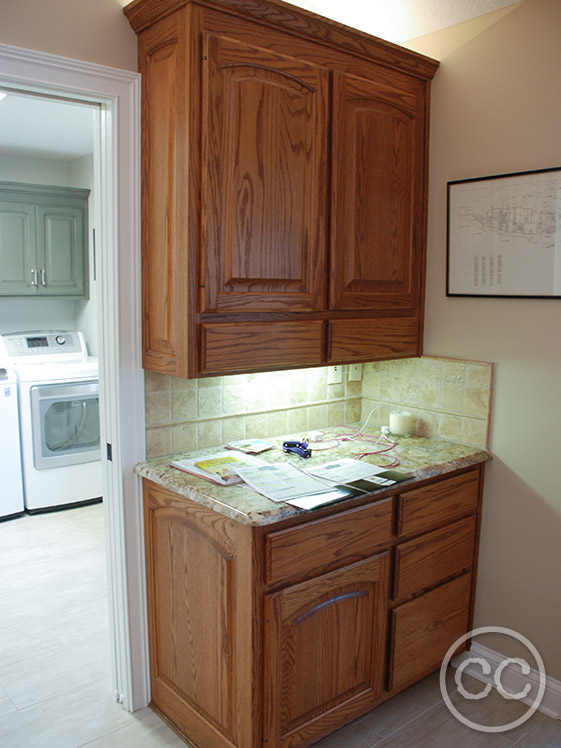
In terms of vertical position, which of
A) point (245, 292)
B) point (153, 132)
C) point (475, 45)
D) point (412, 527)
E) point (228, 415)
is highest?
point (475, 45)

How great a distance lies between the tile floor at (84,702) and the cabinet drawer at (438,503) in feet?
2.19

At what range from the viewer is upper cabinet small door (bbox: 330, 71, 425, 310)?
7.28ft

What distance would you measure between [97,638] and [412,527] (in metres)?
1.51

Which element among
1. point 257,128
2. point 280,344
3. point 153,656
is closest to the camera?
point 257,128

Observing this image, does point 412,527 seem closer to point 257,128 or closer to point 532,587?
point 532,587

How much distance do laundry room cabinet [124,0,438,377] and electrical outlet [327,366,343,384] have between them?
12.9 inches

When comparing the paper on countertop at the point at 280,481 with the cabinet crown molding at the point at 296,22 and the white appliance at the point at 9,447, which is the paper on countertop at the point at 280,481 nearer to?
the cabinet crown molding at the point at 296,22

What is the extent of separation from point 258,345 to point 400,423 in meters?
0.86

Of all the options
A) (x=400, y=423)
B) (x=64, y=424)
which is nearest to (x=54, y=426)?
(x=64, y=424)

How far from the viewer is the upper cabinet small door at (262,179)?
1.88 metres

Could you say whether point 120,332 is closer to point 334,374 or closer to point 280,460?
point 280,460

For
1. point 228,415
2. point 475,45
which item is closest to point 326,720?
point 228,415

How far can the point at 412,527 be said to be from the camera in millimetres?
2207

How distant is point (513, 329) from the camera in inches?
92.0
